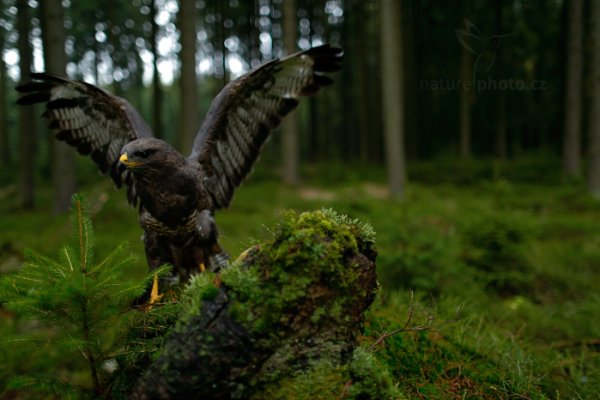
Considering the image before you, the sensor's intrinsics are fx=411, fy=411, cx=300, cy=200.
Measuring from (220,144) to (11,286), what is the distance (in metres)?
1.92

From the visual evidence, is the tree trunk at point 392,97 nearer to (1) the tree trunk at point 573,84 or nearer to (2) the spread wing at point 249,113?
(1) the tree trunk at point 573,84

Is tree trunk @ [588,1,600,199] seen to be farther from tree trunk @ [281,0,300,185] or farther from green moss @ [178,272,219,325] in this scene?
green moss @ [178,272,219,325]

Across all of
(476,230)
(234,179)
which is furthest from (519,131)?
(234,179)

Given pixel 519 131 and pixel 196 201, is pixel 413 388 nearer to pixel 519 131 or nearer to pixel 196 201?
pixel 196 201

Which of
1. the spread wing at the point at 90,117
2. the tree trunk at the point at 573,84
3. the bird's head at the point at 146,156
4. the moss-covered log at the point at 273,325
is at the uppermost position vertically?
the tree trunk at the point at 573,84

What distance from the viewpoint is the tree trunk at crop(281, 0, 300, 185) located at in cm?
1375

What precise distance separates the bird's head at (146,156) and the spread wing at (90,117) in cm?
61

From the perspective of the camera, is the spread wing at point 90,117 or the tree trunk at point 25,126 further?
the tree trunk at point 25,126

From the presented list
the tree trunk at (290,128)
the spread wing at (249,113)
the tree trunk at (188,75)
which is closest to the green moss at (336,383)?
the spread wing at (249,113)

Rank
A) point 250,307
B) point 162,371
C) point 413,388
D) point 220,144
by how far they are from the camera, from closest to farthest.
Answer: point 162,371 → point 250,307 → point 413,388 → point 220,144

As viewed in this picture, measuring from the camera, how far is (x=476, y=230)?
6531 mm

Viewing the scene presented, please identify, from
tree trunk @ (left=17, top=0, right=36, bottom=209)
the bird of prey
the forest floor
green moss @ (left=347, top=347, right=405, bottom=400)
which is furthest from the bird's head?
tree trunk @ (left=17, top=0, right=36, bottom=209)

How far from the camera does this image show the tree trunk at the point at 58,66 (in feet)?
31.9

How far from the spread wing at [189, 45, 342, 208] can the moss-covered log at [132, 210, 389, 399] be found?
4.92 feet
